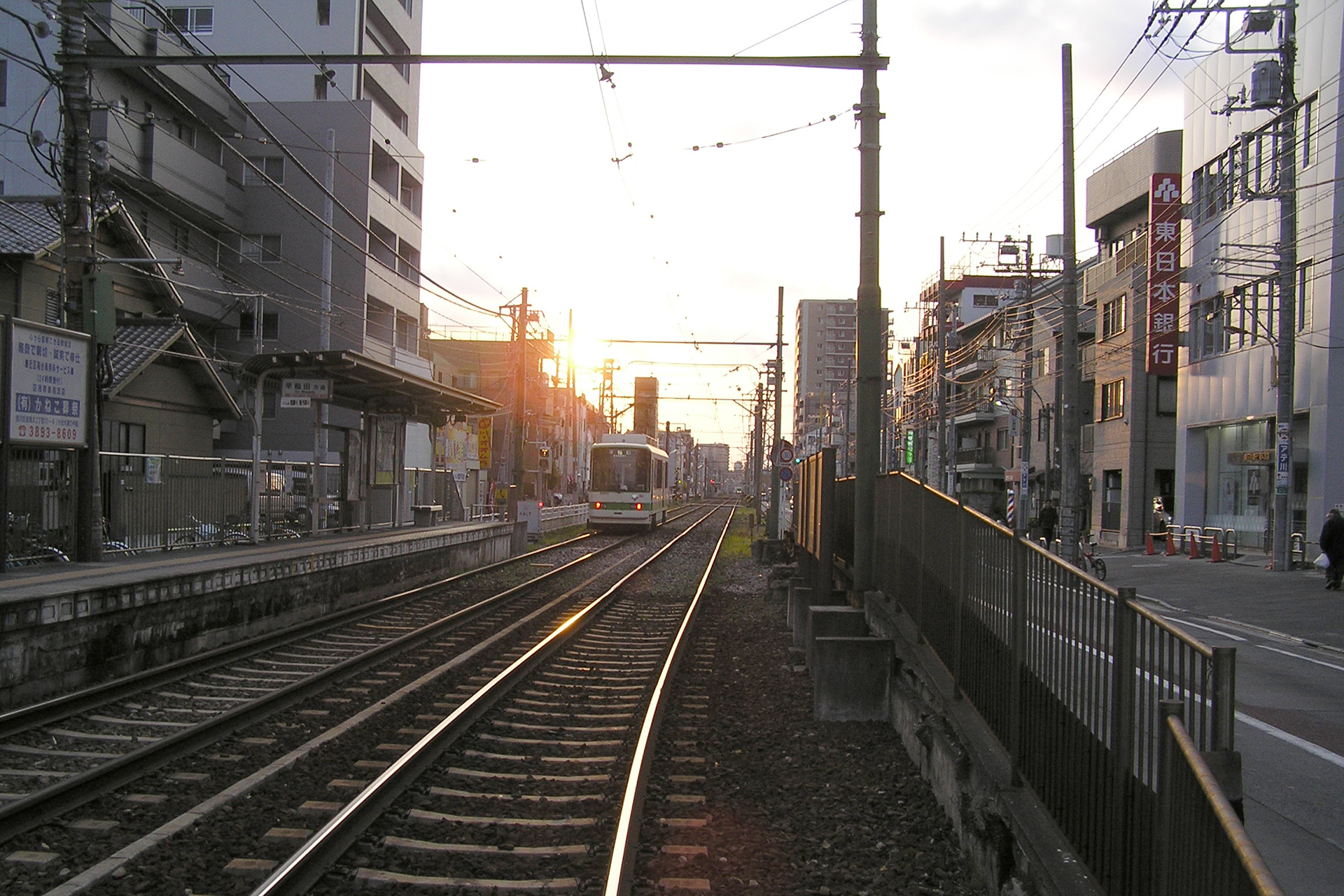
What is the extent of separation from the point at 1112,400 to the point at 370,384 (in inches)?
1182

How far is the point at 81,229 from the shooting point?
12.9 meters

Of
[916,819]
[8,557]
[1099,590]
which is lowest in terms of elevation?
[916,819]

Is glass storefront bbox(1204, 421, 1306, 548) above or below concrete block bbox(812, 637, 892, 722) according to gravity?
above

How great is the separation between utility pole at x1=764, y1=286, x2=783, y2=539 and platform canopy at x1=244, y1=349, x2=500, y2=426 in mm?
8012

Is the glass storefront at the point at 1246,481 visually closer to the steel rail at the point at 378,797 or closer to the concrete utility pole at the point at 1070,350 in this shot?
the concrete utility pole at the point at 1070,350

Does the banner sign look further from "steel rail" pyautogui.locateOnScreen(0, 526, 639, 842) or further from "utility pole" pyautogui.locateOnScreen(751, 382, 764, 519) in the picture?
"steel rail" pyautogui.locateOnScreen(0, 526, 639, 842)

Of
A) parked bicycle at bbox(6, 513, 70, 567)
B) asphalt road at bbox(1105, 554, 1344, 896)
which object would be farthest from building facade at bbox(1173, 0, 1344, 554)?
parked bicycle at bbox(6, 513, 70, 567)

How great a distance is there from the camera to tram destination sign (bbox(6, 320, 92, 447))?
37.3ft

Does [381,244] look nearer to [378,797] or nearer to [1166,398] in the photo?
[1166,398]

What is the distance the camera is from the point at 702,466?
17475cm

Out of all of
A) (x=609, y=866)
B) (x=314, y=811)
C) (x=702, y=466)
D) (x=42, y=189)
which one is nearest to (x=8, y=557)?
(x=314, y=811)

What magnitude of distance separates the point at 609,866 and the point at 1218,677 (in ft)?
10.0

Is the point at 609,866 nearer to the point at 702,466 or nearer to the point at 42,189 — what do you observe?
the point at 42,189

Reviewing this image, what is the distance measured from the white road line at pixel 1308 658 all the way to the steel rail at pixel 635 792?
747 cm
